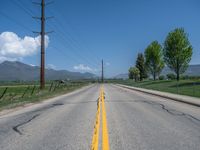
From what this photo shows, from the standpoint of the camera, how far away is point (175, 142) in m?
6.66

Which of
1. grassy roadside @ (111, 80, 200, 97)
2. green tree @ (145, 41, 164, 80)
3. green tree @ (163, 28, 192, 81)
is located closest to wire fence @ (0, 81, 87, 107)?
grassy roadside @ (111, 80, 200, 97)

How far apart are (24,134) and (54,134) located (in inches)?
35.5

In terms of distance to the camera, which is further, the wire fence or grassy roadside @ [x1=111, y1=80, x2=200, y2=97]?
grassy roadside @ [x1=111, y1=80, x2=200, y2=97]

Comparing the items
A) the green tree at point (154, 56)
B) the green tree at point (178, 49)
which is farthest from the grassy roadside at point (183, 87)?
the green tree at point (154, 56)

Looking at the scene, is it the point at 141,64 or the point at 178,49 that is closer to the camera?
the point at 178,49

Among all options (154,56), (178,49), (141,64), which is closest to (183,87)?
(178,49)

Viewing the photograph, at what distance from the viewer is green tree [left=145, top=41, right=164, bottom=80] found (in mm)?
73250

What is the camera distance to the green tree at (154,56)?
73.2 meters

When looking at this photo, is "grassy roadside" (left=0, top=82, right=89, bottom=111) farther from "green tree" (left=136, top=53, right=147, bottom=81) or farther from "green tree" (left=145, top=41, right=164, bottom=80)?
"green tree" (left=136, top=53, right=147, bottom=81)

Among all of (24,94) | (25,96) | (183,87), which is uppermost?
(183,87)

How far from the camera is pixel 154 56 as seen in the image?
242ft

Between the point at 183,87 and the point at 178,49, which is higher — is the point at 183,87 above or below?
below

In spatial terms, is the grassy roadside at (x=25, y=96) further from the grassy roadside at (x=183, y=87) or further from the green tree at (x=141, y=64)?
the green tree at (x=141, y=64)

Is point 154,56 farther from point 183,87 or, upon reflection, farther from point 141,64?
point 183,87
